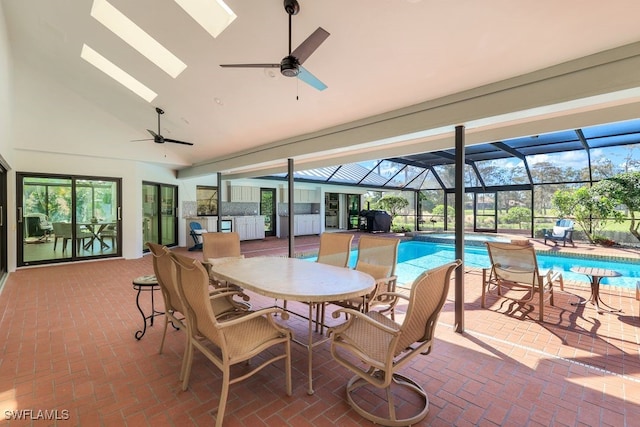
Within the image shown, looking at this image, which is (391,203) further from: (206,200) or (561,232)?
(206,200)

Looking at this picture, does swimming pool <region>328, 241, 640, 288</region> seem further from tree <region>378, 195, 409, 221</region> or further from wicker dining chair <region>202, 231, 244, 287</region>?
wicker dining chair <region>202, 231, 244, 287</region>

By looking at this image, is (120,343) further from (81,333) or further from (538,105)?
(538,105)

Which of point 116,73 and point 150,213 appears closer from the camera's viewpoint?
point 116,73

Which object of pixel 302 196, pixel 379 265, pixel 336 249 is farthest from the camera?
pixel 302 196

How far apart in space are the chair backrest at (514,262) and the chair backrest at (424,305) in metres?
2.43

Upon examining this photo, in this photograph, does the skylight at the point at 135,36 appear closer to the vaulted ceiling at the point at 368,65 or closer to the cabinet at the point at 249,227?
the vaulted ceiling at the point at 368,65

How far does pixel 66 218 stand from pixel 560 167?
15.1 m

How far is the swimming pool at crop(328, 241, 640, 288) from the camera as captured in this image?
606 cm

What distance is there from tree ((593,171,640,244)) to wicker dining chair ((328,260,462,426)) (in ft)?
31.1

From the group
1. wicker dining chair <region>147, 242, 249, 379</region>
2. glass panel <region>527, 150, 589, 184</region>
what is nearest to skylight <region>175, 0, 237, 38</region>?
wicker dining chair <region>147, 242, 249, 379</region>

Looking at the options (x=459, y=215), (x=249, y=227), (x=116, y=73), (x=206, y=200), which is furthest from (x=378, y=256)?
(x=206, y=200)

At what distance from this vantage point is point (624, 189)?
307 inches

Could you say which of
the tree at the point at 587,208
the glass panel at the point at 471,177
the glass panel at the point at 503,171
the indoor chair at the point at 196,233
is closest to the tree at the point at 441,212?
the glass panel at the point at 471,177

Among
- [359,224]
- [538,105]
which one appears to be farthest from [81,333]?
[359,224]
